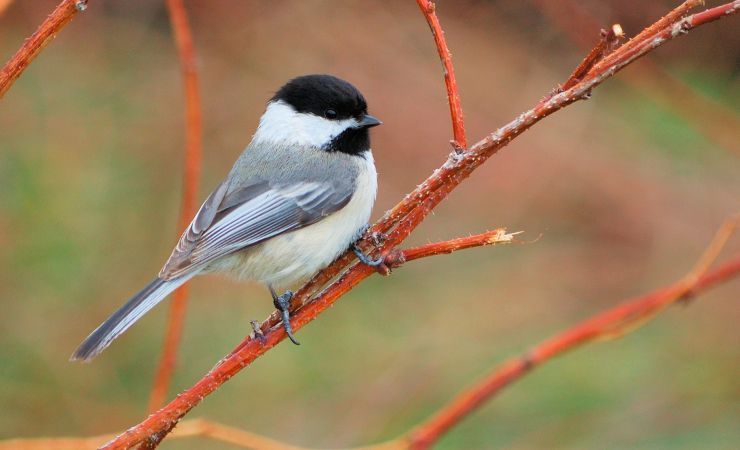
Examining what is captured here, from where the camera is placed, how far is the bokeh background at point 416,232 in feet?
12.9

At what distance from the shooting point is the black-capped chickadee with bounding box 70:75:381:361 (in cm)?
223

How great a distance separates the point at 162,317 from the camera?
14.1 feet

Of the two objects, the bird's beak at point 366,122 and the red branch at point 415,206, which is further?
the bird's beak at point 366,122

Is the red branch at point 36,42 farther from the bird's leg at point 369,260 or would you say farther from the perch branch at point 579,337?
the perch branch at point 579,337

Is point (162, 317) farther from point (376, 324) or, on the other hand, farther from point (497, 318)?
point (497, 318)

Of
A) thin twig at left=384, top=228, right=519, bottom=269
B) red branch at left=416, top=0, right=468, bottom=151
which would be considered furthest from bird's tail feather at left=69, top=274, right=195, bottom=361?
red branch at left=416, top=0, right=468, bottom=151

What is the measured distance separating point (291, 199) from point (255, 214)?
0.11 meters

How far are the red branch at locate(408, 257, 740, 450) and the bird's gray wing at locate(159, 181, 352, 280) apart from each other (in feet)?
2.16

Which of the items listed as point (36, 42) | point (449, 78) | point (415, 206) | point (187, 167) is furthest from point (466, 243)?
point (187, 167)

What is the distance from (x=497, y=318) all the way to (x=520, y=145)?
1.10m

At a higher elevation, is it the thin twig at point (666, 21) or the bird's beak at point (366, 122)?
the bird's beak at point (366, 122)

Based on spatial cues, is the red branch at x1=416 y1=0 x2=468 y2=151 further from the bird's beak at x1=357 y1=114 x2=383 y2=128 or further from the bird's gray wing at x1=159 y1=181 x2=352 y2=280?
the bird's beak at x1=357 y1=114 x2=383 y2=128

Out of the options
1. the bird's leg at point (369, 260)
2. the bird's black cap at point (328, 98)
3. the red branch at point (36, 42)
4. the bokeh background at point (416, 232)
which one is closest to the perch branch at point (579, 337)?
the bird's leg at point (369, 260)

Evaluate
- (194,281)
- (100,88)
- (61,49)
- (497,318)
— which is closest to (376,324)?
(497,318)
